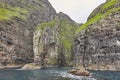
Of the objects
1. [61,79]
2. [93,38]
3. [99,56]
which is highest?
[93,38]

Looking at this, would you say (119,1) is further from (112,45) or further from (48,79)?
(48,79)

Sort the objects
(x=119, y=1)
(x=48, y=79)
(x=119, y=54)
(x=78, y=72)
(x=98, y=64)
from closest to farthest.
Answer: (x=48, y=79) < (x=78, y=72) < (x=119, y=54) < (x=98, y=64) < (x=119, y=1)

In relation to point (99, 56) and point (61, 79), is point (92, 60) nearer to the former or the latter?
point (99, 56)

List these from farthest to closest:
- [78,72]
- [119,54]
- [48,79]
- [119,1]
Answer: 1. [119,1]
2. [119,54]
3. [78,72]
4. [48,79]

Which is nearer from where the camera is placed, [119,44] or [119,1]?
[119,44]

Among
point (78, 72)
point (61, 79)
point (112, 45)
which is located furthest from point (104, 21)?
point (61, 79)

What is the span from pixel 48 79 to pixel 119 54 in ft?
245

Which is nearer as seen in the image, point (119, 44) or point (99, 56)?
point (119, 44)

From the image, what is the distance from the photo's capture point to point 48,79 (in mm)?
103375

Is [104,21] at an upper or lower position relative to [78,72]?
upper

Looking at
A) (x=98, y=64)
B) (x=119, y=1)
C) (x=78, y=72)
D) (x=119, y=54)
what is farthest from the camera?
(x=119, y=1)

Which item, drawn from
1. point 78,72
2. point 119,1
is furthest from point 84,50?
point 78,72

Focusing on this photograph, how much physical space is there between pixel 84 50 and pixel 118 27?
37308 mm

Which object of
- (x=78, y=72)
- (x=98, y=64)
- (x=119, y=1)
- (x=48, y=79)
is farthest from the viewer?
(x=119, y=1)
